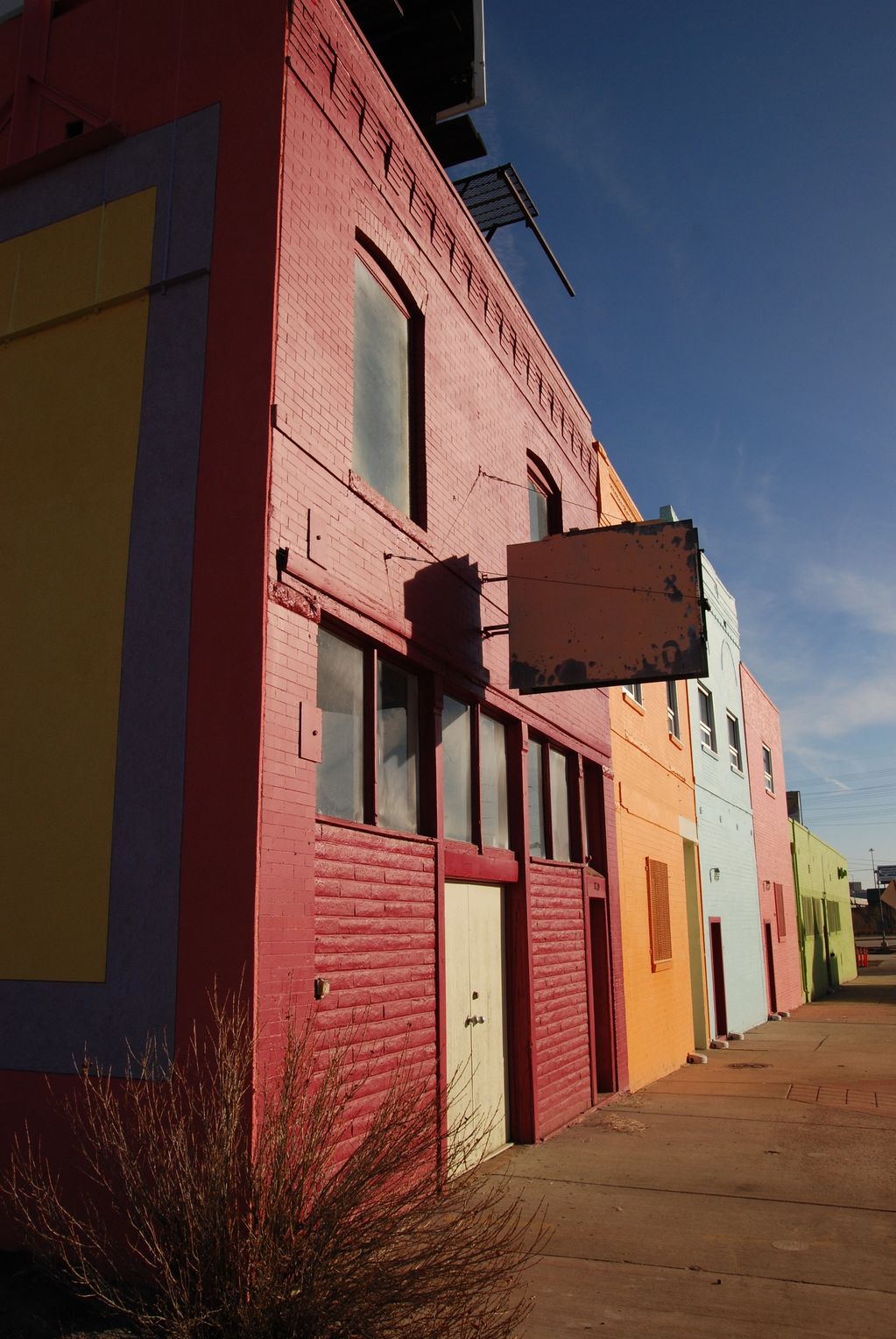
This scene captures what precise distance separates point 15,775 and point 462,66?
9464mm

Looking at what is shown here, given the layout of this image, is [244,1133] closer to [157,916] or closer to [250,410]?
[157,916]

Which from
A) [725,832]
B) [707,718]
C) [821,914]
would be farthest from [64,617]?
[821,914]

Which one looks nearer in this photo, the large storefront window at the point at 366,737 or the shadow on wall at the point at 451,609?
the large storefront window at the point at 366,737

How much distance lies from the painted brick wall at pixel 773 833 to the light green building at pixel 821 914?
121 cm

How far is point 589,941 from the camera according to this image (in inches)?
474

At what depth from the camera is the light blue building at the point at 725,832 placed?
65.8 ft

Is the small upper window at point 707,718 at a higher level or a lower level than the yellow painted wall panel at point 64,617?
higher

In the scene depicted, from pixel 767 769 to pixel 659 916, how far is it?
1449 cm

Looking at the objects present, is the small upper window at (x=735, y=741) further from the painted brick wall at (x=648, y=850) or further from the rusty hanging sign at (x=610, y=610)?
the rusty hanging sign at (x=610, y=610)

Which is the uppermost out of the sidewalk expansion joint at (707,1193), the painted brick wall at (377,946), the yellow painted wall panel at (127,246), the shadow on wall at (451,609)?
the yellow painted wall panel at (127,246)

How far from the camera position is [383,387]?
8.55m

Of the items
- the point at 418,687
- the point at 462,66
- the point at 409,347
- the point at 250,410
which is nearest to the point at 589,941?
the point at 418,687

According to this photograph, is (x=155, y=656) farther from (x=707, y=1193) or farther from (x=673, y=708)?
(x=673, y=708)

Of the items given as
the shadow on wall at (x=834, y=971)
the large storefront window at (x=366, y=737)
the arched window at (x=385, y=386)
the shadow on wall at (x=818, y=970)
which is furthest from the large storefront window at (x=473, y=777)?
the shadow on wall at (x=834, y=971)
